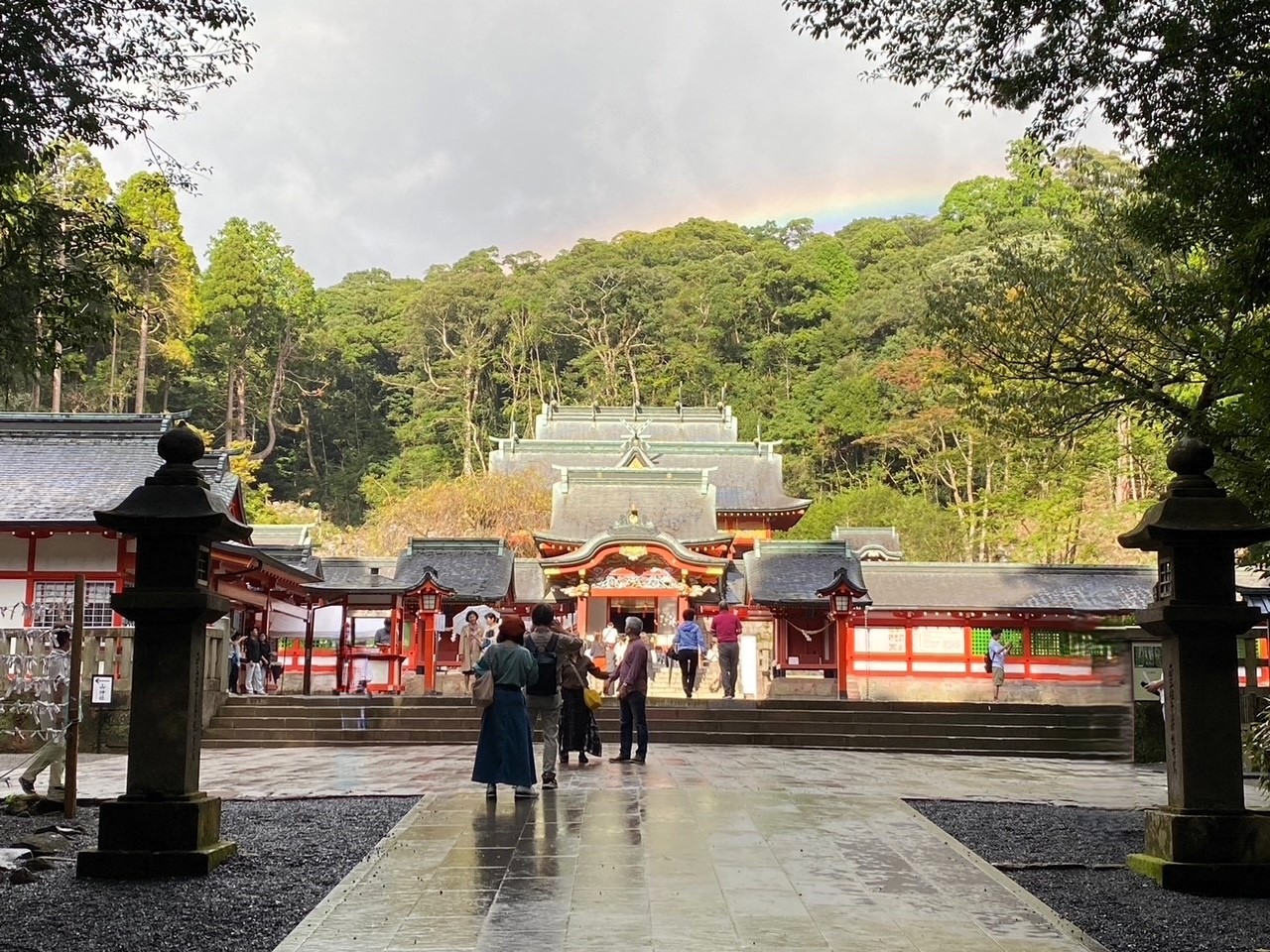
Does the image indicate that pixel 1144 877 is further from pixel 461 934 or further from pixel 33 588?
pixel 33 588

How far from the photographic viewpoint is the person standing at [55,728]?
10008 mm

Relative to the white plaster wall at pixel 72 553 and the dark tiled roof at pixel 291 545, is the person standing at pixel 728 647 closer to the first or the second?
the dark tiled roof at pixel 291 545

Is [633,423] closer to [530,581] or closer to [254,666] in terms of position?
[530,581]

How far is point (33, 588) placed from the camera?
69.7ft

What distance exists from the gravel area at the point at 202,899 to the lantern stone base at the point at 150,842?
136mm

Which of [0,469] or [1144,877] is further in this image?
[0,469]


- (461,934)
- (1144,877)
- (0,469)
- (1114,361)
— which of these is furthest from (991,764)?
(0,469)

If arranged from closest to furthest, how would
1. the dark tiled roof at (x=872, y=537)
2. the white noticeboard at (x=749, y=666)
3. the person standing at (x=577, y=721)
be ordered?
the person standing at (x=577, y=721)
the white noticeboard at (x=749, y=666)
the dark tiled roof at (x=872, y=537)

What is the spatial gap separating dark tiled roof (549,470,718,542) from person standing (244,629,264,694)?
39.9 feet

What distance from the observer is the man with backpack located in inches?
421

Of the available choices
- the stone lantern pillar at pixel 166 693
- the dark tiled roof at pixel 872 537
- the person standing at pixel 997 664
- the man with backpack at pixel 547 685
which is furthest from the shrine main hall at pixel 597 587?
the stone lantern pillar at pixel 166 693

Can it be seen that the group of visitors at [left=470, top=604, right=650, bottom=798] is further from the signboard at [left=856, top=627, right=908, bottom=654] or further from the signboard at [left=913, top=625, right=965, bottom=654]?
the signboard at [left=913, top=625, right=965, bottom=654]

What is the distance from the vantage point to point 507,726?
9.85 metres

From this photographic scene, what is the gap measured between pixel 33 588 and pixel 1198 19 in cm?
1991
